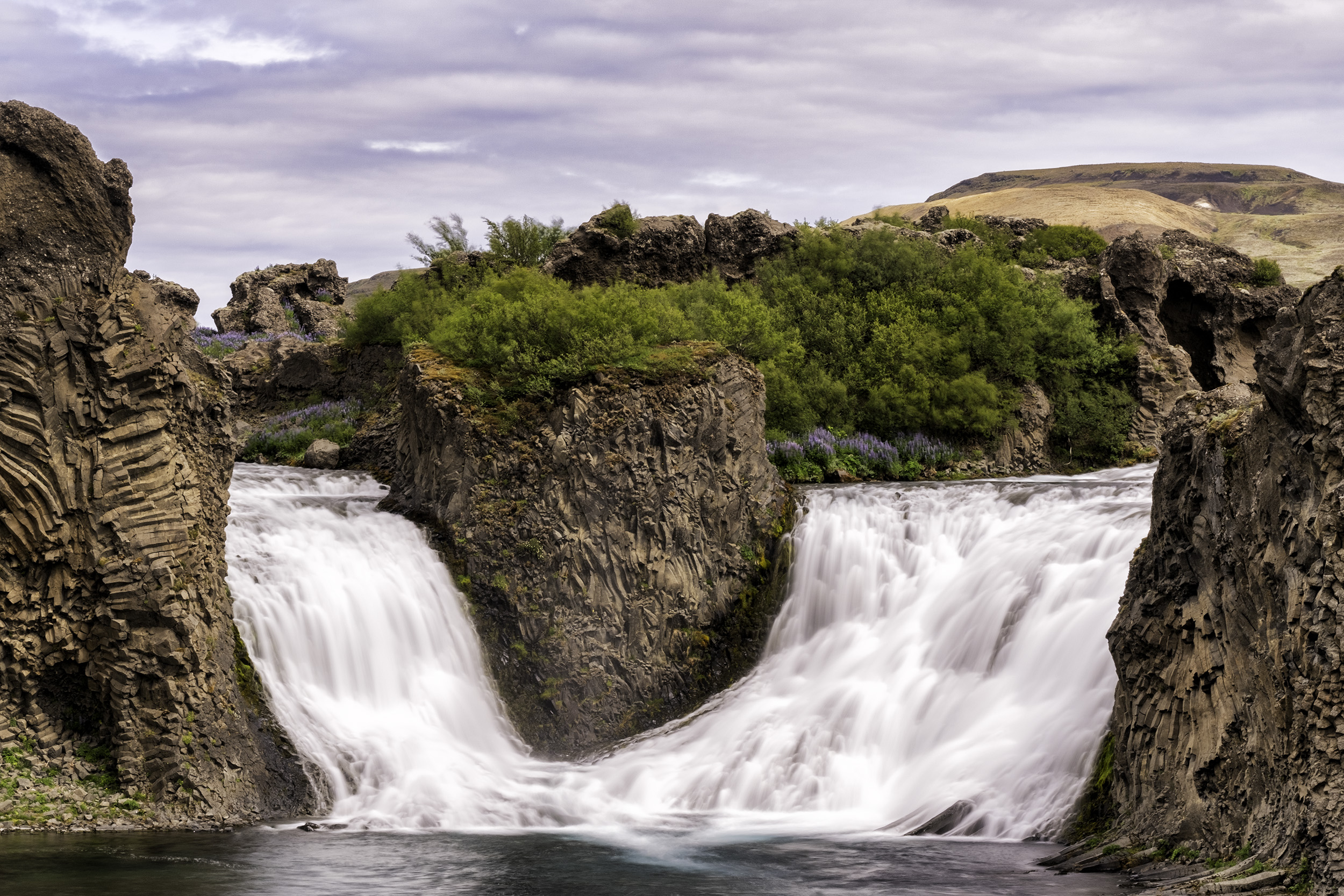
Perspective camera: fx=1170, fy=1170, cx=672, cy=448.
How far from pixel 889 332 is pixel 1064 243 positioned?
34.2 ft

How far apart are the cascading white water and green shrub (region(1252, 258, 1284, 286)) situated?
17200mm

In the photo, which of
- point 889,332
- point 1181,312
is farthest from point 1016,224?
point 889,332

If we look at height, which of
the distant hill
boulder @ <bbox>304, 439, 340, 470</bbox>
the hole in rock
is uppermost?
the distant hill

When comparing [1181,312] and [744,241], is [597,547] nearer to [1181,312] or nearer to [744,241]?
Answer: [744,241]

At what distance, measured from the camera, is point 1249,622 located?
9.23 meters

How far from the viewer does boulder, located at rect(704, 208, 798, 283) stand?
28.8 meters

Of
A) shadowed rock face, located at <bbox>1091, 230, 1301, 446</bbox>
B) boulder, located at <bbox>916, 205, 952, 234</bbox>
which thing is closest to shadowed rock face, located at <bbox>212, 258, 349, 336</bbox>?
boulder, located at <bbox>916, 205, 952, 234</bbox>

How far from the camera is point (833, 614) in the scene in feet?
54.0

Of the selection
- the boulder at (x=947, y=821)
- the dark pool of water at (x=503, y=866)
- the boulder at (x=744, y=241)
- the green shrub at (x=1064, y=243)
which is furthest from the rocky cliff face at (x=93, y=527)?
the green shrub at (x=1064, y=243)

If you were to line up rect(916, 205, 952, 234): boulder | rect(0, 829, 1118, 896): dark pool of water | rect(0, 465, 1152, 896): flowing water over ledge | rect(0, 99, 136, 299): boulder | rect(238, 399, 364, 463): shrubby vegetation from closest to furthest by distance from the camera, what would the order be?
1. rect(0, 829, 1118, 896): dark pool of water
2. rect(0, 465, 1152, 896): flowing water over ledge
3. rect(0, 99, 136, 299): boulder
4. rect(238, 399, 364, 463): shrubby vegetation
5. rect(916, 205, 952, 234): boulder

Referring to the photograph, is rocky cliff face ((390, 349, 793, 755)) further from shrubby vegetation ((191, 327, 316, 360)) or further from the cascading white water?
shrubby vegetation ((191, 327, 316, 360))

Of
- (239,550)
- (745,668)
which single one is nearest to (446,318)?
(239,550)

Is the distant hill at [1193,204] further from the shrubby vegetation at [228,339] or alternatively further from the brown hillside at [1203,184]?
the shrubby vegetation at [228,339]

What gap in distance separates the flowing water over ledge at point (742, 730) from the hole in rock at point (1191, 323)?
14.4m
